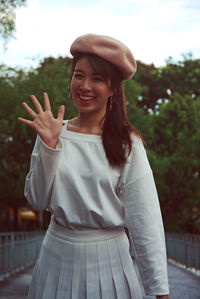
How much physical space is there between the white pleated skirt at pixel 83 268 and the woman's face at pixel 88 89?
0.56m

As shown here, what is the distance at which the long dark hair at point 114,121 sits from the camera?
3.04m

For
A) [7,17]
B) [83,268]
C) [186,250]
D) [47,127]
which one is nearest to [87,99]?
[47,127]

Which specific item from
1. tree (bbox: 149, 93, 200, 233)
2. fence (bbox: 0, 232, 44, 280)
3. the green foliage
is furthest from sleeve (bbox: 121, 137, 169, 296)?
tree (bbox: 149, 93, 200, 233)

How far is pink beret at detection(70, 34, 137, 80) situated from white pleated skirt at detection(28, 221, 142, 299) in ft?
2.46

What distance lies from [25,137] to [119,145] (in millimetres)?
21041

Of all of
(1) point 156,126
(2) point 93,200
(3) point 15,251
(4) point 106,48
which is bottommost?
(3) point 15,251

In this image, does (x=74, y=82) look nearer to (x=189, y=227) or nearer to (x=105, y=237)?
(x=105, y=237)

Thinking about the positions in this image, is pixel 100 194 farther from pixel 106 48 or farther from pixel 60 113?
pixel 106 48

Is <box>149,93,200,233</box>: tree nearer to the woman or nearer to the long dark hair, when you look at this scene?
the long dark hair

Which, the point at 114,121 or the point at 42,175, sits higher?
the point at 114,121

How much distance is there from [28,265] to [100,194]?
19.9 metres

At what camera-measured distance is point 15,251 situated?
18484 mm

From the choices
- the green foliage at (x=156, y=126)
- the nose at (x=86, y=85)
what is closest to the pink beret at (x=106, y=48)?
the nose at (x=86, y=85)

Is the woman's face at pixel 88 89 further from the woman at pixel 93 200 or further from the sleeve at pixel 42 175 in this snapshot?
the sleeve at pixel 42 175
